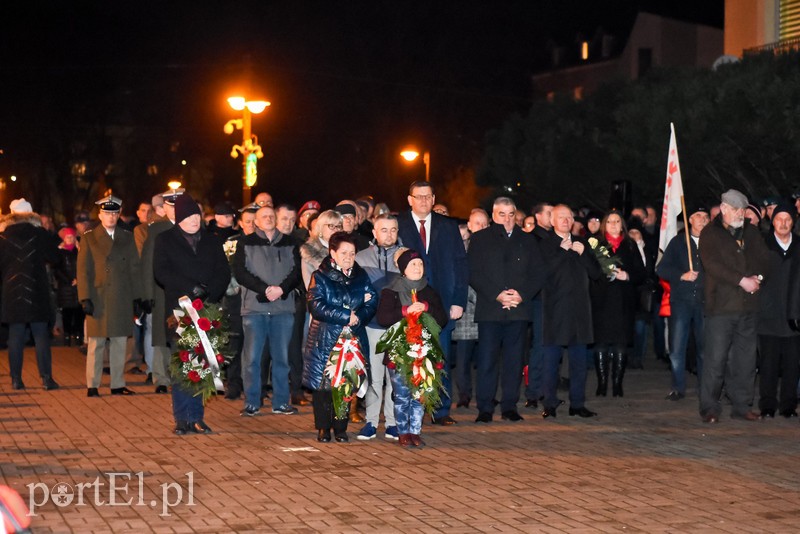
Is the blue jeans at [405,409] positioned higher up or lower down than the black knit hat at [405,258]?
lower down

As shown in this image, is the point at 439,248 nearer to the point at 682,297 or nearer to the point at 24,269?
the point at 682,297

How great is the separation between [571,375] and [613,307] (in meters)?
1.87

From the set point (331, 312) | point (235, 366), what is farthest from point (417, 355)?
point (235, 366)

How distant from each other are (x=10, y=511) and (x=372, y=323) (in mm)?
7997

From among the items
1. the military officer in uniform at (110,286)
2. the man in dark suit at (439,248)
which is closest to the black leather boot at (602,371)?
the man in dark suit at (439,248)

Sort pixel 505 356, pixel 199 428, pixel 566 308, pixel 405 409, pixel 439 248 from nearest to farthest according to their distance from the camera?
1. pixel 405 409
2. pixel 199 428
3. pixel 439 248
4. pixel 505 356
5. pixel 566 308

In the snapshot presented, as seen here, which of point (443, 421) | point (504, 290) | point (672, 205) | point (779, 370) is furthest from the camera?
point (672, 205)

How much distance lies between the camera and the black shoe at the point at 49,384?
15094mm

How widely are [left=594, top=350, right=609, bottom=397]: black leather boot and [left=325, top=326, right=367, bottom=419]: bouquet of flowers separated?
184 inches

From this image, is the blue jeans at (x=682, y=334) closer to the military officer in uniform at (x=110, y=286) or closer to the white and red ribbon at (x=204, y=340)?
the white and red ribbon at (x=204, y=340)

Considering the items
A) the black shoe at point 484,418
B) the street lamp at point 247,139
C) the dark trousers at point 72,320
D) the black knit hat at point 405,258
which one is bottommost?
the black shoe at point 484,418

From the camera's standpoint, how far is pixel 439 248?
41.0ft

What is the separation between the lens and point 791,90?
2886cm

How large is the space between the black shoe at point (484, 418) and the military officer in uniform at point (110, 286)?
4316 millimetres
